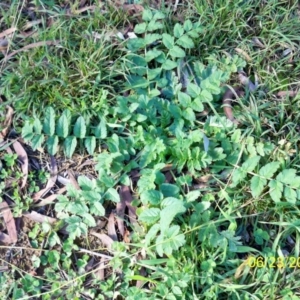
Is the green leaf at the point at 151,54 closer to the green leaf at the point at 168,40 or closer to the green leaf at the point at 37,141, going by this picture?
the green leaf at the point at 168,40

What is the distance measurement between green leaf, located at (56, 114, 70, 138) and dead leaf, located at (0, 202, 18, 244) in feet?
1.07

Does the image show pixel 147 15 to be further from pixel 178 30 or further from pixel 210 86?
pixel 210 86

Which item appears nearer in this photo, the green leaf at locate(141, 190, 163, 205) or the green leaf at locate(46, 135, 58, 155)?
the green leaf at locate(141, 190, 163, 205)

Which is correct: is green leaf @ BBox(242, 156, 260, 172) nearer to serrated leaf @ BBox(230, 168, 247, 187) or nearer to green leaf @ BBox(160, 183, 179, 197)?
serrated leaf @ BBox(230, 168, 247, 187)

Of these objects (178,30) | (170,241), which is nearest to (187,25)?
(178,30)

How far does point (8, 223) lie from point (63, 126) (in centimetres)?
41

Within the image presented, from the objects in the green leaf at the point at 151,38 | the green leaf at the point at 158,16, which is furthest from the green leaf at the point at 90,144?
the green leaf at the point at 158,16

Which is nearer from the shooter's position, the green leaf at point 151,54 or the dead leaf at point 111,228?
the dead leaf at point 111,228

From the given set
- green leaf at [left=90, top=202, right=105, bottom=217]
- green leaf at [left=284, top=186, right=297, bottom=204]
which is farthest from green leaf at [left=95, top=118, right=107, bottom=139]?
green leaf at [left=284, top=186, right=297, bottom=204]

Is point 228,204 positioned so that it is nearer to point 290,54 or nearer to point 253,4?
point 290,54

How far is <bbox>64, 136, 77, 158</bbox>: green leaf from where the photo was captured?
1.87 meters

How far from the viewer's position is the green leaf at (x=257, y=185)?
5.99 ft

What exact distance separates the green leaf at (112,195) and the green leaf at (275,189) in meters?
0.56
